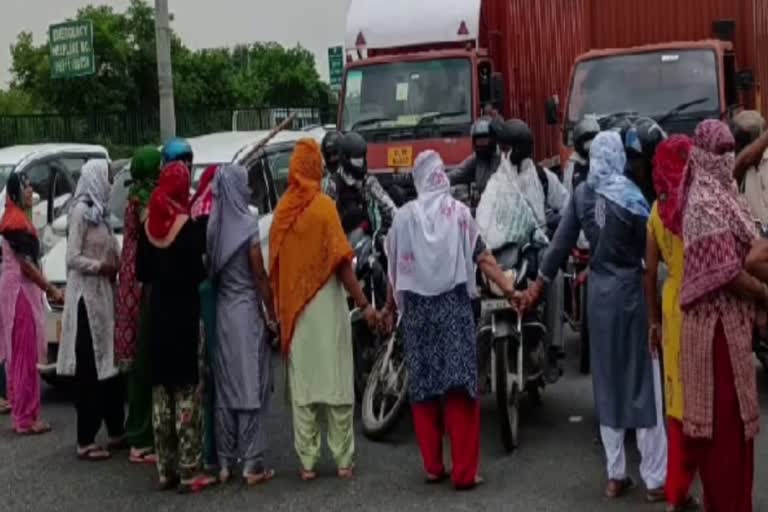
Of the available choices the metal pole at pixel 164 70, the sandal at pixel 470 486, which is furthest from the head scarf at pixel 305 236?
the metal pole at pixel 164 70

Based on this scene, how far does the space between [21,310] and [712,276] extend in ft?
17.3

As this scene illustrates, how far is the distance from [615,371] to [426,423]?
111cm

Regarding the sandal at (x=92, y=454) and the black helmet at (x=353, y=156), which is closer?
the sandal at (x=92, y=454)

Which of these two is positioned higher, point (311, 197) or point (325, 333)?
point (311, 197)

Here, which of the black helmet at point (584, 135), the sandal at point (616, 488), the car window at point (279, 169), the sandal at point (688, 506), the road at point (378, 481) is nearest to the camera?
the sandal at point (688, 506)

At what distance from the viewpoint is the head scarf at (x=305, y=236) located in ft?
24.2

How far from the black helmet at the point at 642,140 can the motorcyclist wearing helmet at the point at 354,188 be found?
2215mm

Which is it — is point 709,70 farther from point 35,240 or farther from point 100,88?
point 100,88

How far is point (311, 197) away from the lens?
7.42m

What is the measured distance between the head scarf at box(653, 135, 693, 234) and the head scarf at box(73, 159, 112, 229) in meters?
3.53

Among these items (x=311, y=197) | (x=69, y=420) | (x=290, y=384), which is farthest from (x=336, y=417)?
(x=69, y=420)

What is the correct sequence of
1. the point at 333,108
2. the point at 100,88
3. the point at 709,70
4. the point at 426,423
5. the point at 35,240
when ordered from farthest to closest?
1. the point at 100,88
2. the point at 333,108
3. the point at 709,70
4. the point at 35,240
5. the point at 426,423

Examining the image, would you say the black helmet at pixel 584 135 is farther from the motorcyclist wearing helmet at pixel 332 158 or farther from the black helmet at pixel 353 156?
the motorcyclist wearing helmet at pixel 332 158

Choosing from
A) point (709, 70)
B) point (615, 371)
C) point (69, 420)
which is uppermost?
point (709, 70)
